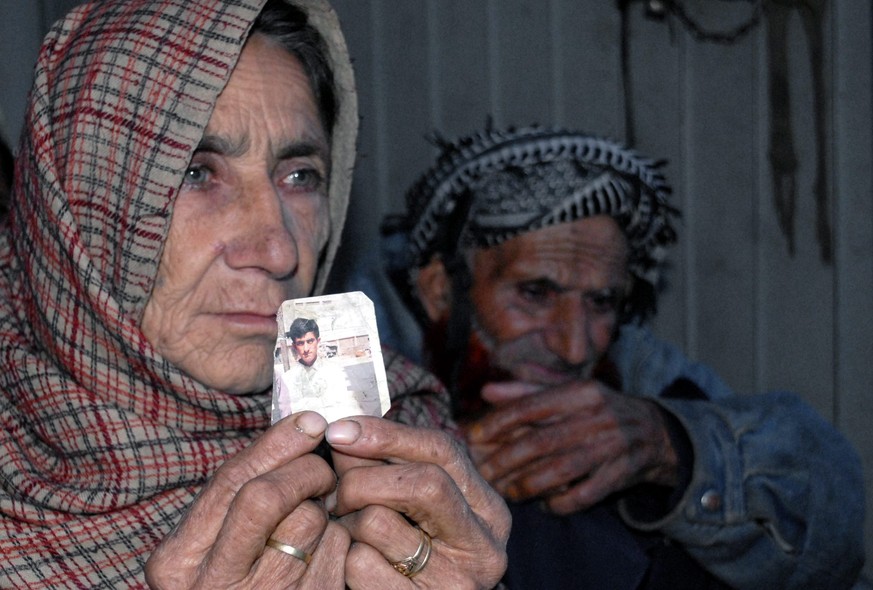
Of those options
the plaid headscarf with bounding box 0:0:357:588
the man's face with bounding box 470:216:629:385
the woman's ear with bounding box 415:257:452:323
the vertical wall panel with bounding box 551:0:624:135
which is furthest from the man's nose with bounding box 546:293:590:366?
the plaid headscarf with bounding box 0:0:357:588

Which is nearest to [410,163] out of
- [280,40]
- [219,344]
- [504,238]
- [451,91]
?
[451,91]

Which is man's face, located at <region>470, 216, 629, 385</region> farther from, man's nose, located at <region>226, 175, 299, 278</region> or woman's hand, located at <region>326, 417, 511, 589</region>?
woman's hand, located at <region>326, 417, 511, 589</region>

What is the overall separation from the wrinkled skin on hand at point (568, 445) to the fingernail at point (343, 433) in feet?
3.85

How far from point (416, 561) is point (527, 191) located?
1753 mm

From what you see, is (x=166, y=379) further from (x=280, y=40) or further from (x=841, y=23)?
(x=841, y=23)

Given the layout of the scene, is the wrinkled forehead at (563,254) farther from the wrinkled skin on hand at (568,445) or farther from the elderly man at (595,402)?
the wrinkled skin on hand at (568,445)

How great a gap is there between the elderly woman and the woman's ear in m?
1.30

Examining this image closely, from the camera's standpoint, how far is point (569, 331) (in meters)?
2.93

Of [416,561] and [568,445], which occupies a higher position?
[416,561]

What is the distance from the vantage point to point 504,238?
3018 millimetres

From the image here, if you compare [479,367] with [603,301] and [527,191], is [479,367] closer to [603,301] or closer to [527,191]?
[603,301]

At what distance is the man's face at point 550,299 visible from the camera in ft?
9.62

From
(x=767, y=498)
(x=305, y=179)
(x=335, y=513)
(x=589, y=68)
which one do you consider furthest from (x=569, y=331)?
(x=335, y=513)

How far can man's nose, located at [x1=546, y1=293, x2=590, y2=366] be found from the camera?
290 centimetres
